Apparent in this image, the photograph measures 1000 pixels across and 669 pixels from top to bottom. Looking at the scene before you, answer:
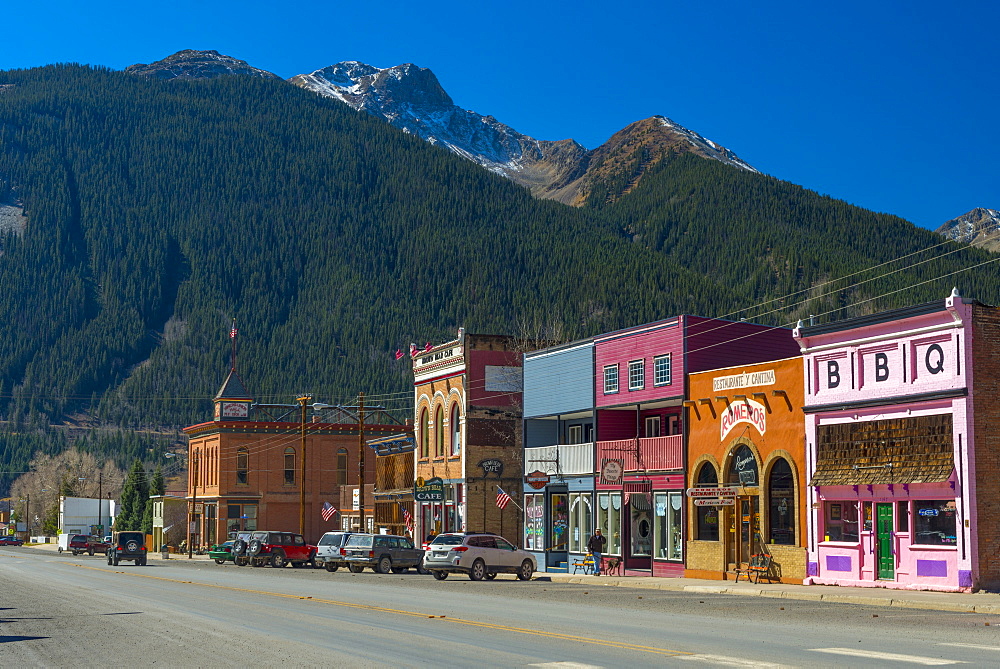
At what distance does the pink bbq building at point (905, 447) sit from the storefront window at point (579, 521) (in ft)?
48.2

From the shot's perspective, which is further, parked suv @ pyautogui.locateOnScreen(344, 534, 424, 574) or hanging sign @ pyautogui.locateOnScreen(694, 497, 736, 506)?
parked suv @ pyautogui.locateOnScreen(344, 534, 424, 574)

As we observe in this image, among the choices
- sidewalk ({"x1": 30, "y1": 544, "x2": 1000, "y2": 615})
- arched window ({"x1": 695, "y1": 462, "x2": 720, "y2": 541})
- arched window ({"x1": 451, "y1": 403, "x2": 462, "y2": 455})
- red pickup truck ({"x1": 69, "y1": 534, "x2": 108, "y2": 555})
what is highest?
arched window ({"x1": 451, "y1": 403, "x2": 462, "y2": 455})

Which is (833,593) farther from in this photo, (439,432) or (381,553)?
(439,432)

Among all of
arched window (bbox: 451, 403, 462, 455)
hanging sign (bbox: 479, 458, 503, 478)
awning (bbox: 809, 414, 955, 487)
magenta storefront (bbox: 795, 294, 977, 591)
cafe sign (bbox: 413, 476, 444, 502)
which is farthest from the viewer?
cafe sign (bbox: 413, 476, 444, 502)

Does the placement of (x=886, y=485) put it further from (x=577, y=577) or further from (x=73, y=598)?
(x=73, y=598)

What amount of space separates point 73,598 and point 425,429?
34.6m

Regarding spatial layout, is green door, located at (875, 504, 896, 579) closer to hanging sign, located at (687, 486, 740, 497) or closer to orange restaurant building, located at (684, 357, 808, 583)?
orange restaurant building, located at (684, 357, 808, 583)

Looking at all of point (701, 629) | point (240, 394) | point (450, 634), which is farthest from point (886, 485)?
point (240, 394)

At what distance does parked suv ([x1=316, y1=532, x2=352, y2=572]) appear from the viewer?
56.3 meters

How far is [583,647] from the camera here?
19172mm

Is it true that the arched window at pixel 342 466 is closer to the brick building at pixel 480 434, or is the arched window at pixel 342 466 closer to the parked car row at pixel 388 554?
the parked car row at pixel 388 554

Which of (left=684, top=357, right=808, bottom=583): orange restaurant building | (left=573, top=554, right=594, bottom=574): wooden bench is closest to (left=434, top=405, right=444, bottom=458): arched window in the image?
(left=573, top=554, right=594, bottom=574): wooden bench

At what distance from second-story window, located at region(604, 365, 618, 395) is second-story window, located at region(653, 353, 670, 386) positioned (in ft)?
9.45

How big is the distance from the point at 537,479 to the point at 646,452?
770 cm
